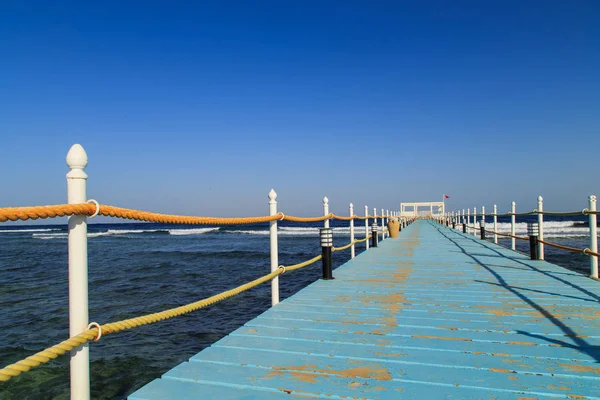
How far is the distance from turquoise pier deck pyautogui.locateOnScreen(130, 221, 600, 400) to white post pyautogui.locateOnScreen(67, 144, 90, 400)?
0.27 meters

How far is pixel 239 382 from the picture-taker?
186 centimetres

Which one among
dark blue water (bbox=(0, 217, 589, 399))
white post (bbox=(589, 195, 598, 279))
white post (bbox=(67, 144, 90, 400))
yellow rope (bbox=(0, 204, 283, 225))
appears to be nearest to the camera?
yellow rope (bbox=(0, 204, 283, 225))

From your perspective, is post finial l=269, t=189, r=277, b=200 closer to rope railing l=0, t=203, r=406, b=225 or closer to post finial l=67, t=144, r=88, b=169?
rope railing l=0, t=203, r=406, b=225

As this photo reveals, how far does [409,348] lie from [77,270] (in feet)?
5.81

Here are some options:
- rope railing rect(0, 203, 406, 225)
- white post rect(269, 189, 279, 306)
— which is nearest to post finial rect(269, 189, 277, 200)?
white post rect(269, 189, 279, 306)

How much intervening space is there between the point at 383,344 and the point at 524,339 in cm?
88

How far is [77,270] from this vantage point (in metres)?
Answer: 1.61

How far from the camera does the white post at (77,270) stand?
5.30 ft

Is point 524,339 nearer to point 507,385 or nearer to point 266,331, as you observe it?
point 507,385

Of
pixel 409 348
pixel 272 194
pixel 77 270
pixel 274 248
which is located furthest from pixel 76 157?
pixel 272 194

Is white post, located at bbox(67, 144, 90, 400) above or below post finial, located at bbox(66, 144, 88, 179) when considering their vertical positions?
below

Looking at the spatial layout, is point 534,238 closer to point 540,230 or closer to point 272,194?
point 540,230

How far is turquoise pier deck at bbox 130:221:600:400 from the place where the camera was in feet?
5.84

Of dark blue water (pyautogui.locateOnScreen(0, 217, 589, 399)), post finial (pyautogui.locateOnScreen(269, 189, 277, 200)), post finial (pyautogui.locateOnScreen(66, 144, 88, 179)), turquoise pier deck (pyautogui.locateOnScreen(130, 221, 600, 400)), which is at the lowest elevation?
dark blue water (pyautogui.locateOnScreen(0, 217, 589, 399))
